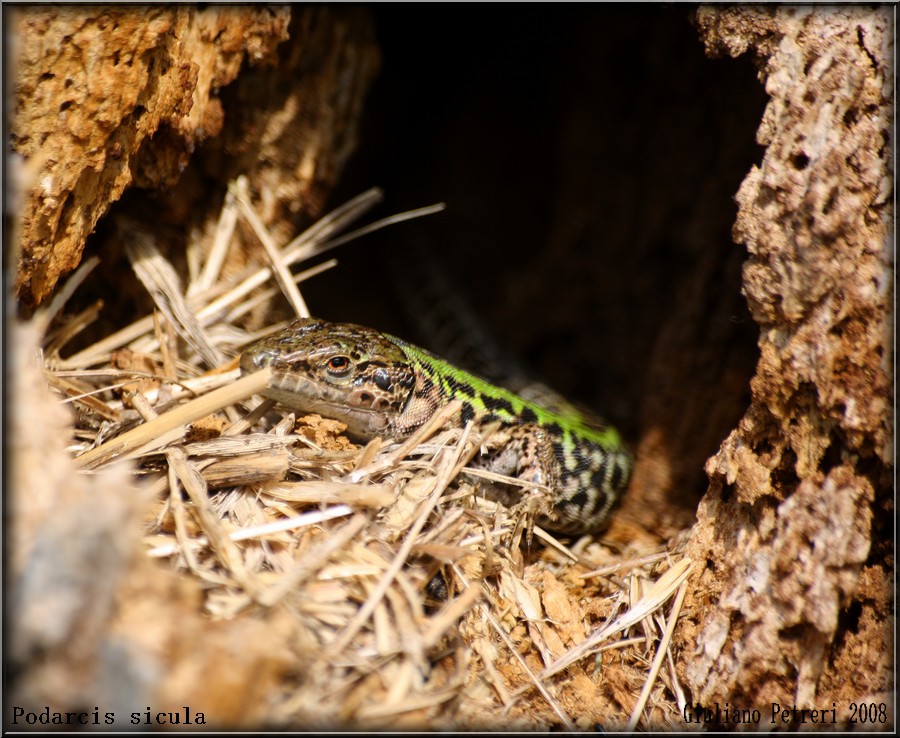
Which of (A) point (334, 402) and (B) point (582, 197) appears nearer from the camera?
(A) point (334, 402)

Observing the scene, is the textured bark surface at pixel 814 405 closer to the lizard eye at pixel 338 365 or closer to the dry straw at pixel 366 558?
the dry straw at pixel 366 558

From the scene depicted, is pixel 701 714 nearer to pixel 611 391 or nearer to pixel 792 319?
pixel 792 319

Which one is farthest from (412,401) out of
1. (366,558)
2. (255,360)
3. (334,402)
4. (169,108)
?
(169,108)

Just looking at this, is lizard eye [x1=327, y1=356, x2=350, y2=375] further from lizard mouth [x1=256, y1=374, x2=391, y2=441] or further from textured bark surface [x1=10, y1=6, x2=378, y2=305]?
textured bark surface [x1=10, y1=6, x2=378, y2=305]

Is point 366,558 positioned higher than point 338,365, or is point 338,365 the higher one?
point 338,365

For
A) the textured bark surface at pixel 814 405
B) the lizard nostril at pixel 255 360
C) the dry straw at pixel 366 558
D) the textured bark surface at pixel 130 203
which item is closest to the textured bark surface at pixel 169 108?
the textured bark surface at pixel 130 203

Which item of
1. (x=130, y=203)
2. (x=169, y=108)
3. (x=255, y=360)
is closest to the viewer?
(x=255, y=360)

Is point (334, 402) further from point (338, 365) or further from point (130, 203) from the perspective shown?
point (130, 203)
